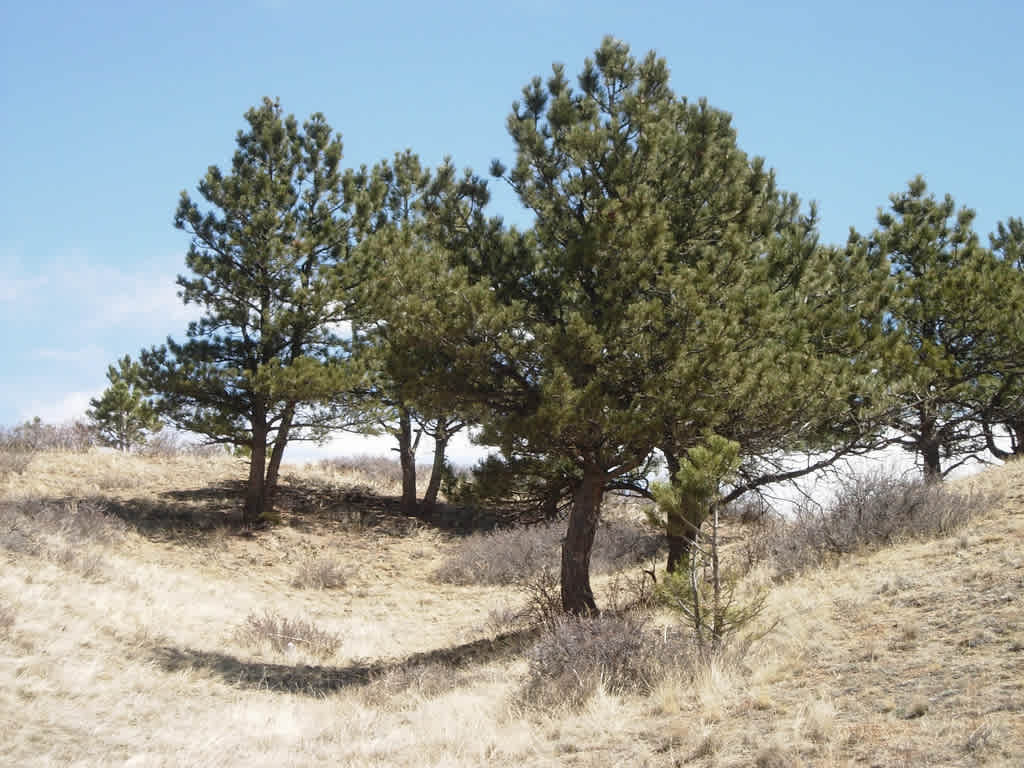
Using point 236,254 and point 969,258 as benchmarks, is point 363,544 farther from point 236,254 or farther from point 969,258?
point 969,258

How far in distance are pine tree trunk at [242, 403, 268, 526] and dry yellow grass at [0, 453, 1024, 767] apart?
17.2 feet

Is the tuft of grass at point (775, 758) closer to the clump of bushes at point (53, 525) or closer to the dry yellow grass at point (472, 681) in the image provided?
the dry yellow grass at point (472, 681)

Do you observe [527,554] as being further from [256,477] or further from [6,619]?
[6,619]

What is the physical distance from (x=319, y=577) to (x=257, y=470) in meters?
4.87

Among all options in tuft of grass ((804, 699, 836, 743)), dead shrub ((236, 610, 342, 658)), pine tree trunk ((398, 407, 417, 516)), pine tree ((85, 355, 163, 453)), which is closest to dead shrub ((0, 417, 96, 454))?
pine tree ((85, 355, 163, 453))

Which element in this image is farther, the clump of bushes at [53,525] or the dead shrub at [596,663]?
the clump of bushes at [53,525]

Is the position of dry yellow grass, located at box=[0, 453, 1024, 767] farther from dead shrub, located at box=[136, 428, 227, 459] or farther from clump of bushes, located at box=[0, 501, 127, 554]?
dead shrub, located at box=[136, 428, 227, 459]

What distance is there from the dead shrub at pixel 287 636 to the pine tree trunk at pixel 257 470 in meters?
8.31

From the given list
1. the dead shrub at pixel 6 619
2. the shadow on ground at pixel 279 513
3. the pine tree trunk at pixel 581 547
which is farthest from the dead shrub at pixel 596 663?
the shadow on ground at pixel 279 513

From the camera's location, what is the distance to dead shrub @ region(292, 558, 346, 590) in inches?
692

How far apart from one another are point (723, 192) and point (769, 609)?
5608mm

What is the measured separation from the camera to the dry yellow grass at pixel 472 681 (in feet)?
19.5

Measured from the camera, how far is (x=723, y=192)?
1123cm

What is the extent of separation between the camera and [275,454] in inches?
898
